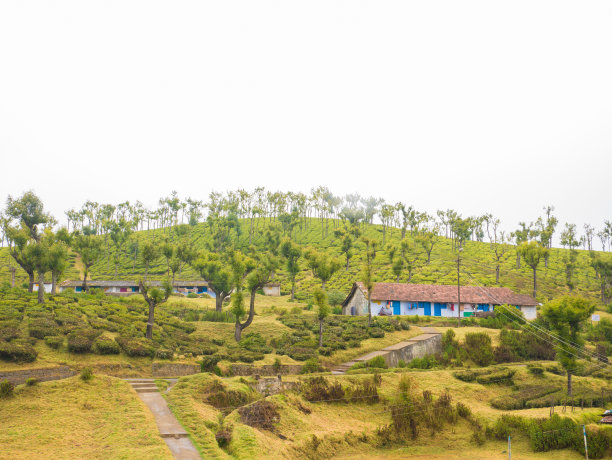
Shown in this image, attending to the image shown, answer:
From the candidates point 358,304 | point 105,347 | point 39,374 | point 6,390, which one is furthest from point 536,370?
point 6,390

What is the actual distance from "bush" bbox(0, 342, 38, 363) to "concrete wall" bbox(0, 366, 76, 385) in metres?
1.61

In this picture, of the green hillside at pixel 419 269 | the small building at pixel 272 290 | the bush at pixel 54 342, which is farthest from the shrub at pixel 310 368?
the small building at pixel 272 290

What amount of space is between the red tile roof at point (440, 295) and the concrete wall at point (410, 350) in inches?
532

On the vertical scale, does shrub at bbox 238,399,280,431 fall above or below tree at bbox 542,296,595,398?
below

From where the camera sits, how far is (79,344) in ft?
83.2

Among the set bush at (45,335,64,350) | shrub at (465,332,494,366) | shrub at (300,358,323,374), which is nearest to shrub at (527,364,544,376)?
shrub at (465,332,494,366)

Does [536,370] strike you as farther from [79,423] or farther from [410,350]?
[79,423]

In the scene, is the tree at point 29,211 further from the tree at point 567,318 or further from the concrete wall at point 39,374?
the tree at point 567,318

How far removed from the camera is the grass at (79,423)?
14.1 metres

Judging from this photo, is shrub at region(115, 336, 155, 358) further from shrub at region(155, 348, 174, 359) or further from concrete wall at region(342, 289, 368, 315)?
concrete wall at region(342, 289, 368, 315)

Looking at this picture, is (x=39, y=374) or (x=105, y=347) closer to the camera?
(x=39, y=374)

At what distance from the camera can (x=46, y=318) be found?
29984mm

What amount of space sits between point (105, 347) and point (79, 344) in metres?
1.46

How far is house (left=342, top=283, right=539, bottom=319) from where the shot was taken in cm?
5569
